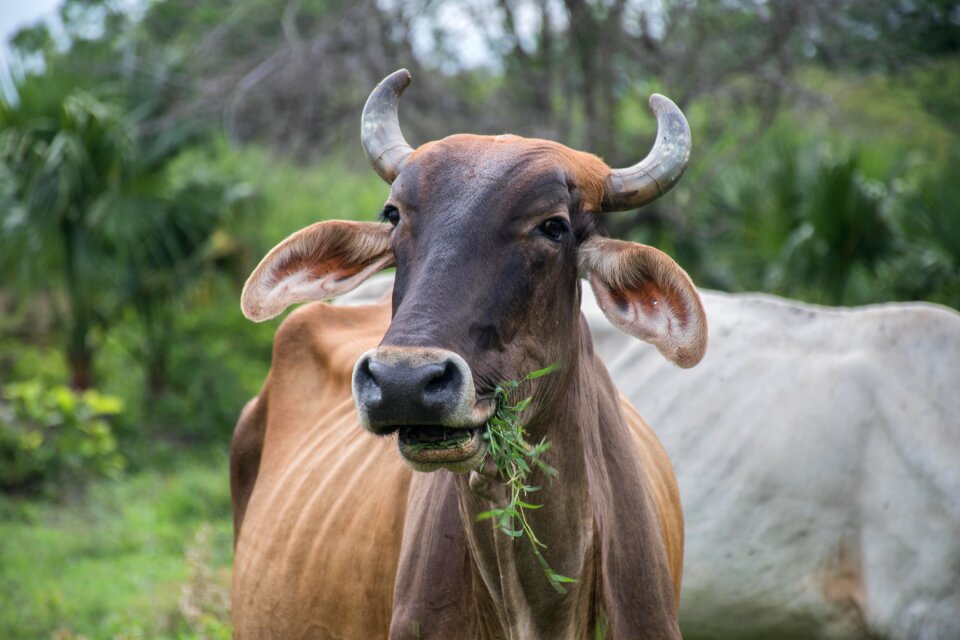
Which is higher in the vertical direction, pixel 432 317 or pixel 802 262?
pixel 432 317

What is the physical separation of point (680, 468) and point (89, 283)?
7.66 metres

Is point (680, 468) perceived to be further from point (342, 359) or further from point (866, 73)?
point (866, 73)

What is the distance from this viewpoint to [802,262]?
8625mm

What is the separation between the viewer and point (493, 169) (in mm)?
2885

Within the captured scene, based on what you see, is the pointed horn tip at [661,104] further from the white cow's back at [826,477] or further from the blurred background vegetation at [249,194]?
the blurred background vegetation at [249,194]

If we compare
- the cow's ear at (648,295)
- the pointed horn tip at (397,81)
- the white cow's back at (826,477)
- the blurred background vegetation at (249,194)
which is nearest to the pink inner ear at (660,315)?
the cow's ear at (648,295)

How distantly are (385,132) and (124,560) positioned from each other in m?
6.38

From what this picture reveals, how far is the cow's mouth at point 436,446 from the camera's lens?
101 inches

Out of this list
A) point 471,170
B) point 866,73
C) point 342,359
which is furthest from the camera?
point 866,73

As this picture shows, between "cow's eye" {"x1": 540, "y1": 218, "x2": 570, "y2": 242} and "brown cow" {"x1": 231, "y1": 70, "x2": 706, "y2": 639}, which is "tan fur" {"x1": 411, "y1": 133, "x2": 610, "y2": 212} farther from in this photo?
"cow's eye" {"x1": 540, "y1": 218, "x2": 570, "y2": 242}

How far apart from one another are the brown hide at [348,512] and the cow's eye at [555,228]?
0.51m

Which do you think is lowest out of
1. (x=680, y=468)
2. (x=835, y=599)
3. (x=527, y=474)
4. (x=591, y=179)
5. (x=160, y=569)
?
(x=160, y=569)

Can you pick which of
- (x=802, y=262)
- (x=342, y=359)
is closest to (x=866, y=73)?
(x=802, y=262)

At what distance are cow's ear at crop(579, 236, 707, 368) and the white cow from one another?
2627mm
